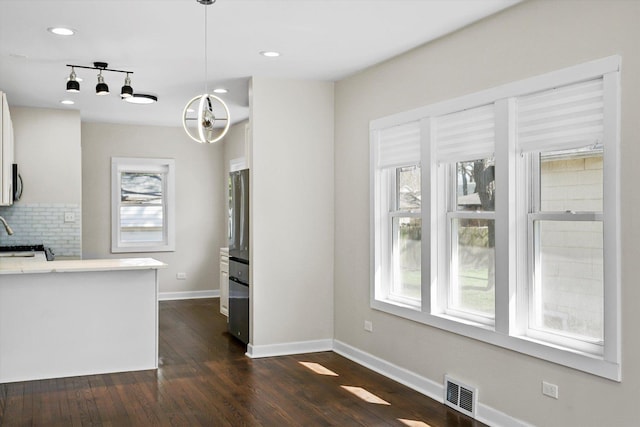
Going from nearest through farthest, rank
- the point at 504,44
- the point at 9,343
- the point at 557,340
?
the point at 557,340 < the point at 504,44 < the point at 9,343

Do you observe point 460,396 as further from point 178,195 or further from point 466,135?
point 178,195

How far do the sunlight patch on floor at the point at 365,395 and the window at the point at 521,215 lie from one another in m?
0.69

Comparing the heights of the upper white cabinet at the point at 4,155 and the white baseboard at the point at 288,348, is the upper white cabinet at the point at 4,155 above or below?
above

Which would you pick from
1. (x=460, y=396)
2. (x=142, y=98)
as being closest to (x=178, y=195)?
(x=142, y=98)

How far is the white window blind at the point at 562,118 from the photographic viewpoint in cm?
317

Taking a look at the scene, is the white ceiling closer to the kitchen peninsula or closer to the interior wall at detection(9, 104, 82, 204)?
the interior wall at detection(9, 104, 82, 204)

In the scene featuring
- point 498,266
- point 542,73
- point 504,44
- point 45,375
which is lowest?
point 45,375

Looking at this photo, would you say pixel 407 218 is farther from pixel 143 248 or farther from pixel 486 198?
pixel 143 248

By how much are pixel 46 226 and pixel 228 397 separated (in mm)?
4363

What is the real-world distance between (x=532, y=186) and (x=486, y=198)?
0.43 m

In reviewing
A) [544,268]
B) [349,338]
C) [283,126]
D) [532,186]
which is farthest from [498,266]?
[283,126]

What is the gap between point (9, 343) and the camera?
4844 mm

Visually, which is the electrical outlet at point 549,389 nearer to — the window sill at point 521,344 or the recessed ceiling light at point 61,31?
the window sill at point 521,344

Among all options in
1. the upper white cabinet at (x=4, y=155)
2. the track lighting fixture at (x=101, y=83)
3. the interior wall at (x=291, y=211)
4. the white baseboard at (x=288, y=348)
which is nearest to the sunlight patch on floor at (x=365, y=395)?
the white baseboard at (x=288, y=348)
